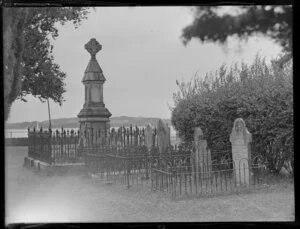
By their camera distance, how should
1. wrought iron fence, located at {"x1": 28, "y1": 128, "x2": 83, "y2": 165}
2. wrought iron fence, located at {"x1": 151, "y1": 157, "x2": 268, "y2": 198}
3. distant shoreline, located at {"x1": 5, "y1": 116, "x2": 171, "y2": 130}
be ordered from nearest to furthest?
distant shoreline, located at {"x1": 5, "y1": 116, "x2": 171, "y2": 130} < wrought iron fence, located at {"x1": 28, "y1": 128, "x2": 83, "y2": 165} < wrought iron fence, located at {"x1": 151, "y1": 157, "x2": 268, "y2": 198}

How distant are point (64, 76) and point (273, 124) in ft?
9.07

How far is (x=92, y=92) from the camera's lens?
159 inches

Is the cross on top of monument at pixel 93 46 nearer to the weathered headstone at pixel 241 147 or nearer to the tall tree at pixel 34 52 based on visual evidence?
the tall tree at pixel 34 52

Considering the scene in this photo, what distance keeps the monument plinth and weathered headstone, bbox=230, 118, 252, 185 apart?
1.65 meters

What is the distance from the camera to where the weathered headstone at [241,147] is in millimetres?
4827

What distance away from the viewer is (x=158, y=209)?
3.79m

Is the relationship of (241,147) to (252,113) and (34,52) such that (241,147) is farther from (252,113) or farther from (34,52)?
(34,52)

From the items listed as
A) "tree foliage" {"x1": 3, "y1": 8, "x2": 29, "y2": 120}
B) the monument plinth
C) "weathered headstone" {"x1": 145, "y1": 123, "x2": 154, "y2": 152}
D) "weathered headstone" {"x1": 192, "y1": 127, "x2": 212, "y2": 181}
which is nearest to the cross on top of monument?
the monument plinth

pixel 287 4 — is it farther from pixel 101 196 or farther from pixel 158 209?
pixel 101 196

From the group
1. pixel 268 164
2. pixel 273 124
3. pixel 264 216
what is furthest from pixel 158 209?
A: pixel 273 124

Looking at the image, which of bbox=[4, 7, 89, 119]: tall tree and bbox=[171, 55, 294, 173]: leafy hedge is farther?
bbox=[171, 55, 294, 173]: leafy hedge

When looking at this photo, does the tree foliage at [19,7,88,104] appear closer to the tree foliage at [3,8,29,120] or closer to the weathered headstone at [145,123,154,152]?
the tree foliage at [3,8,29,120]

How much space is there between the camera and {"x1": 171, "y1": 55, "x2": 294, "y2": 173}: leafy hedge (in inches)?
193

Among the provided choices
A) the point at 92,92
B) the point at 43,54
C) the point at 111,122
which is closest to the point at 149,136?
the point at 111,122
